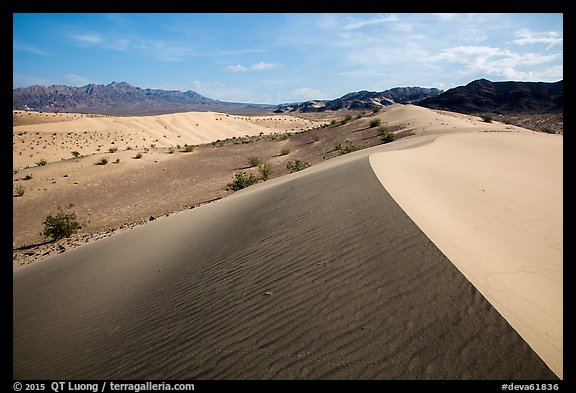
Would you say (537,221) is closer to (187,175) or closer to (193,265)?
(193,265)

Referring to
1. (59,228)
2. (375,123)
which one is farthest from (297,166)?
(375,123)

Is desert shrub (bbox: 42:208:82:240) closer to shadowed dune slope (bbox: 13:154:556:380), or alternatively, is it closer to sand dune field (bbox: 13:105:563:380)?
sand dune field (bbox: 13:105:563:380)

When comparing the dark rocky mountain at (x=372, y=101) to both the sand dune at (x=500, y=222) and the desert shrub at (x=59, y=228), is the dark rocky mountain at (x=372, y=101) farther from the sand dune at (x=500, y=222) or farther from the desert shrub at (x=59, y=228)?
the desert shrub at (x=59, y=228)

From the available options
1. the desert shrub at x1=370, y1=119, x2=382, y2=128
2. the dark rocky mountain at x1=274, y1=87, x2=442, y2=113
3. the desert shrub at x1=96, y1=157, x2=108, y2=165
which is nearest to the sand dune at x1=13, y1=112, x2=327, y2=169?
the desert shrub at x1=96, y1=157, x2=108, y2=165

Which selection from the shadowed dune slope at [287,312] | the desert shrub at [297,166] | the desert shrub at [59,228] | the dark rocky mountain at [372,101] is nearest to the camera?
the shadowed dune slope at [287,312]

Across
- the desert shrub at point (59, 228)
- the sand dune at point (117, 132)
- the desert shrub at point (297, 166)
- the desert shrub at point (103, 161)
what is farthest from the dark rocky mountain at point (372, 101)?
the desert shrub at point (59, 228)

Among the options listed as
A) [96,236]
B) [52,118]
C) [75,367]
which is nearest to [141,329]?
[75,367]

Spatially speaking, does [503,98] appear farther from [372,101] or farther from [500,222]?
[500,222]

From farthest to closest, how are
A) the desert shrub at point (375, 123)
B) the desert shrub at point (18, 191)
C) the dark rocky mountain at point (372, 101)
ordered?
the dark rocky mountain at point (372, 101) < the desert shrub at point (375, 123) < the desert shrub at point (18, 191)
